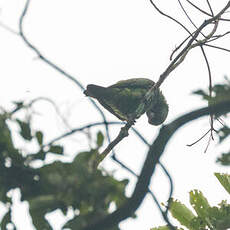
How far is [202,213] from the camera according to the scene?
4.17 m

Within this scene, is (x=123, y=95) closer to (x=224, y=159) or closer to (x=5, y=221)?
(x=224, y=159)

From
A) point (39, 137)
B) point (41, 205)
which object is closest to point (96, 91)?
point (39, 137)

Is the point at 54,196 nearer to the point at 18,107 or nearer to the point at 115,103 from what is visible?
the point at 18,107

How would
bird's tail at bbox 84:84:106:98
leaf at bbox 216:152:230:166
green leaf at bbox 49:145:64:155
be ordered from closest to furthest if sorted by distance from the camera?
green leaf at bbox 49:145:64:155 → leaf at bbox 216:152:230:166 → bird's tail at bbox 84:84:106:98

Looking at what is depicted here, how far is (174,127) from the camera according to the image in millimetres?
1493

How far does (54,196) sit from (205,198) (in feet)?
8.81

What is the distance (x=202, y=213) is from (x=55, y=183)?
8.88 feet

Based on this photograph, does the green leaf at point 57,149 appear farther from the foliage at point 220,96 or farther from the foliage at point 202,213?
the foliage at point 202,213

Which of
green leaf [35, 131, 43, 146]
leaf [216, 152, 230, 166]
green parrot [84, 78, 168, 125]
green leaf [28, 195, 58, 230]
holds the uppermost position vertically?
green parrot [84, 78, 168, 125]

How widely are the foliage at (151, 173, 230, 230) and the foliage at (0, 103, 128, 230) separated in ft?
7.20

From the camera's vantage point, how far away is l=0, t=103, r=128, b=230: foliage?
1767 millimetres

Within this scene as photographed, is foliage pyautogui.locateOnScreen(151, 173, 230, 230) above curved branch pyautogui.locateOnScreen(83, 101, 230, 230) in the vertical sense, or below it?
above

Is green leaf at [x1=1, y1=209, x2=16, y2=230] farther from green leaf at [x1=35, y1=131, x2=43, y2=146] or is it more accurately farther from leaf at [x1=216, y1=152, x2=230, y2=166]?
leaf at [x1=216, y1=152, x2=230, y2=166]

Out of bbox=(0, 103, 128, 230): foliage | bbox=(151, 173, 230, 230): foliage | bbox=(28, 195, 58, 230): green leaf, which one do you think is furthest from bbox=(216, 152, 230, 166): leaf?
bbox=(151, 173, 230, 230): foliage
